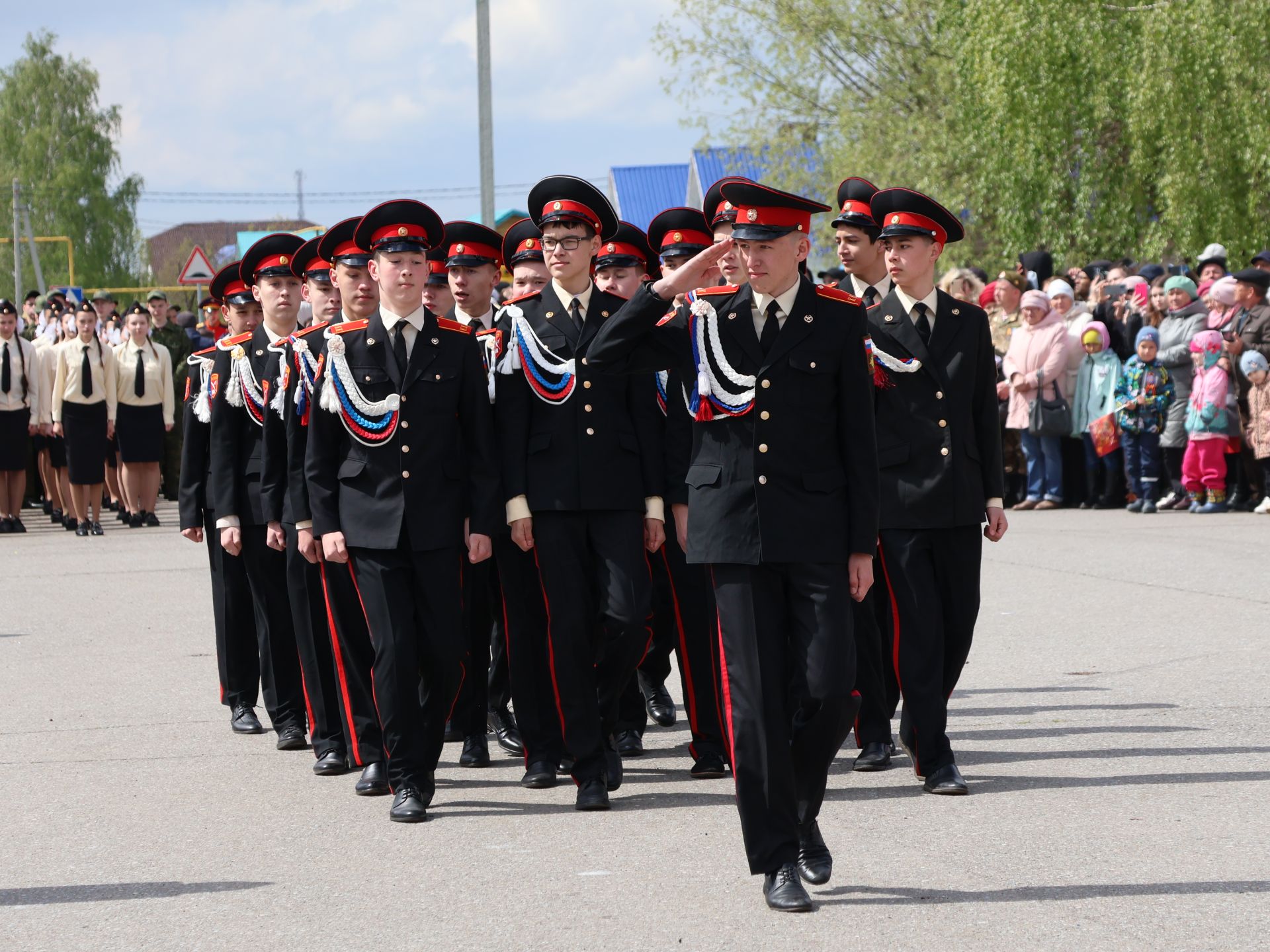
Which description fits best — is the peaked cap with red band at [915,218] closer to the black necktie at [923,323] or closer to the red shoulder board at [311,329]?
→ the black necktie at [923,323]

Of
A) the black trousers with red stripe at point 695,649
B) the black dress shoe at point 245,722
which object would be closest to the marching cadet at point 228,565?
the black dress shoe at point 245,722

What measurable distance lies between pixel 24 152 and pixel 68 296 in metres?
52.2

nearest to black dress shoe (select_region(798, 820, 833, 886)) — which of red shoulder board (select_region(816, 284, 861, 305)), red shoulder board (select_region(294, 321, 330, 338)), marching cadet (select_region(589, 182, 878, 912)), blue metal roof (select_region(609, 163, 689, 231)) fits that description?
marching cadet (select_region(589, 182, 878, 912))

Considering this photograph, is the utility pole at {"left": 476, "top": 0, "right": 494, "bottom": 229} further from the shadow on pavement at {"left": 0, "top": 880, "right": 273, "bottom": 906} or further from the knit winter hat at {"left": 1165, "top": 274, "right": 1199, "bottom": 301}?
the shadow on pavement at {"left": 0, "top": 880, "right": 273, "bottom": 906}

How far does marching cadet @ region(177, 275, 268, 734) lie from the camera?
338 inches

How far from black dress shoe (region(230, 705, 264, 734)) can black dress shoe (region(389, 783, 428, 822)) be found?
6.52 ft

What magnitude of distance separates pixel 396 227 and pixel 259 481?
1792mm

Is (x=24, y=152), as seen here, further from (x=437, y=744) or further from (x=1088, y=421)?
(x=437, y=744)

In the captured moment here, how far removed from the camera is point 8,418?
19.5m

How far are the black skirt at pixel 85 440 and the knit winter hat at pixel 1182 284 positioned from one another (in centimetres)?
1071

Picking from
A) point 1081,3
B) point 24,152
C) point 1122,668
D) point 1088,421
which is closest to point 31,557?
point 1088,421

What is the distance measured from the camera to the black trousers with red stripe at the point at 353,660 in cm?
711

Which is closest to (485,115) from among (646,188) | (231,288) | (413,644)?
(231,288)

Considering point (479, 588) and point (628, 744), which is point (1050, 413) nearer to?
point (628, 744)
